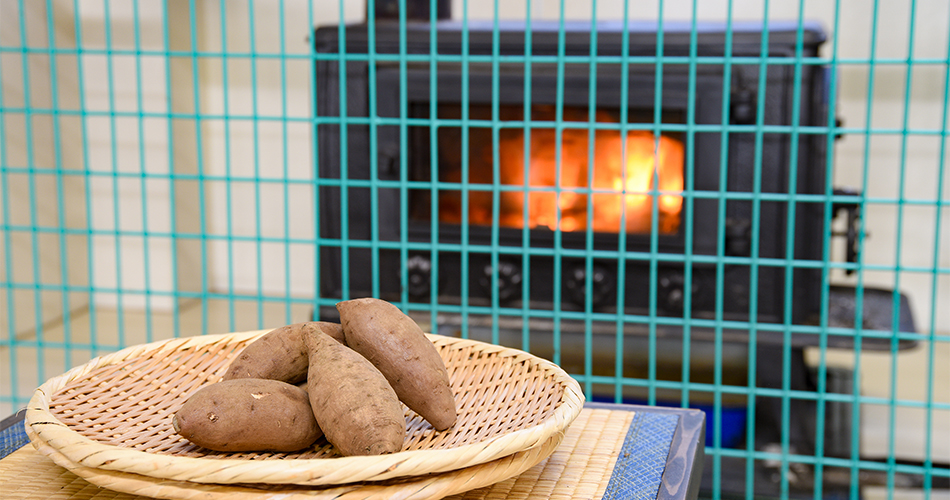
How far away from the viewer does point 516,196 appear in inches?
73.7

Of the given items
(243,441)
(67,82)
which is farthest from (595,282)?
(67,82)

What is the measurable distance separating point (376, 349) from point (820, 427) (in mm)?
913

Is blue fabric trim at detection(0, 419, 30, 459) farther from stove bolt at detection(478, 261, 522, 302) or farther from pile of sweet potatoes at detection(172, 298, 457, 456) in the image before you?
stove bolt at detection(478, 261, 522, 302)

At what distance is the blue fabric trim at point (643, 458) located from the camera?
0.68 metres

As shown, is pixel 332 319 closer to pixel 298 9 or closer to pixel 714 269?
pixel 714 269

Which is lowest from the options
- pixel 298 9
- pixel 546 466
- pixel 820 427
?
pixel 820 427

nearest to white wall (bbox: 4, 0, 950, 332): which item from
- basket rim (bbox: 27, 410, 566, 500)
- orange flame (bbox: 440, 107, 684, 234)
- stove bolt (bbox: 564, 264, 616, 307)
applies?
orange flame (bbox: 440, 107, 684, 234)

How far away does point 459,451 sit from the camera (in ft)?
1.86

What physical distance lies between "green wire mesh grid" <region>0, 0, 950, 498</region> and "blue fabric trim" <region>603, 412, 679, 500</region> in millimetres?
507

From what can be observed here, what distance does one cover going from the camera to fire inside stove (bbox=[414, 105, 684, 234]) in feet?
5.90

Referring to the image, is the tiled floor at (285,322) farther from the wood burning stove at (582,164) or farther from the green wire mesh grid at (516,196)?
the wood burning stove at (582,164)

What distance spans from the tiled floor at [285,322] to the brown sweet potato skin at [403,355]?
41.7 inches

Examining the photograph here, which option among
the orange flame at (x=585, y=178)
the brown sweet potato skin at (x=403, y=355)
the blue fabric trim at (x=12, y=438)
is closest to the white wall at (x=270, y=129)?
the orange flame at (x=585, y=178)

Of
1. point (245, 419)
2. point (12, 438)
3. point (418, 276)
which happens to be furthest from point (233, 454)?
point (418, 276)
